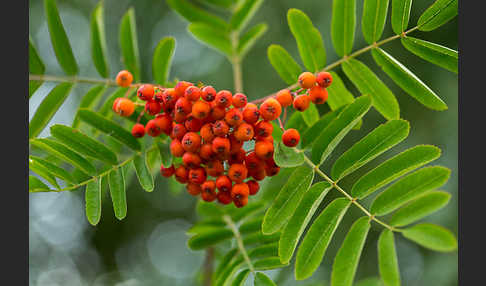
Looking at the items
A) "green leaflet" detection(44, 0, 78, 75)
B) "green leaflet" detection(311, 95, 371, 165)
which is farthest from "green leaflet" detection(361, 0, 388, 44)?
"green leaflet" detection(44, 0, 78, 75)

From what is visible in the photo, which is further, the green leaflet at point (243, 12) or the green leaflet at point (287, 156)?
the green leaflet at point (243, 12)

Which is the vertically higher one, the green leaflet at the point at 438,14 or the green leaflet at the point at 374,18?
the green leaflet at the point at 374,18

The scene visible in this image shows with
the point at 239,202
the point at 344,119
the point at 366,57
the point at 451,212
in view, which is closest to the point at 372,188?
the point at 344,119

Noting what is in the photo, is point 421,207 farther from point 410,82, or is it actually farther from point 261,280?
point 261,280

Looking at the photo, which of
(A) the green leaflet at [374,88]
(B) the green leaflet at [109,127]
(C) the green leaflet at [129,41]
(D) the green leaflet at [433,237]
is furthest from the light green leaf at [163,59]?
(D) the green leaflet at [433,237]

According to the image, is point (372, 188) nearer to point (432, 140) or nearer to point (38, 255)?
point (432, 140)

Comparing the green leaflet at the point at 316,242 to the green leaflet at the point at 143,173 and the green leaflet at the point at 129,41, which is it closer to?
the green leaflet at the point at 143,173
